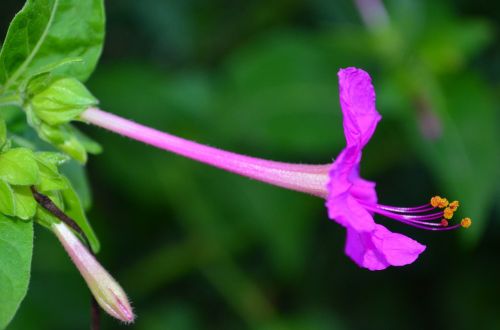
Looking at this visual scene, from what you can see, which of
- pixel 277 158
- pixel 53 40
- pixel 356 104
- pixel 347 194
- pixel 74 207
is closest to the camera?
pixel 347 194

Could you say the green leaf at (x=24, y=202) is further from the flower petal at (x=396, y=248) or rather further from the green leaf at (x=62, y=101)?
the flower petal at (x=396, y=248)

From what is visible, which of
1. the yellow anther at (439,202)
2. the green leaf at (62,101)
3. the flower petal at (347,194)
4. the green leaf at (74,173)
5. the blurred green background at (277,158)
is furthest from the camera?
the blurred green background at (277,158)

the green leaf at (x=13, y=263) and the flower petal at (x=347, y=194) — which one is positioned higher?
the flower petal at (x=347, y=194)

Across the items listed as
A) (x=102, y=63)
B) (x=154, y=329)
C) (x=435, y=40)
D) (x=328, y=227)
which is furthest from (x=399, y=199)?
(x=102, y=63)

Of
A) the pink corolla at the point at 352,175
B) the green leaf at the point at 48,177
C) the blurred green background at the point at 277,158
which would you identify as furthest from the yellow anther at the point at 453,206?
the blurred green background at the point at 277,158

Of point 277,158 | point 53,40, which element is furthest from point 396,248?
point 277,158

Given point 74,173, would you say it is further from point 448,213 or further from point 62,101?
point 448,213

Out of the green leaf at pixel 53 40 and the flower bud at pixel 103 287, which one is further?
the green leaf at pixel 53 40
